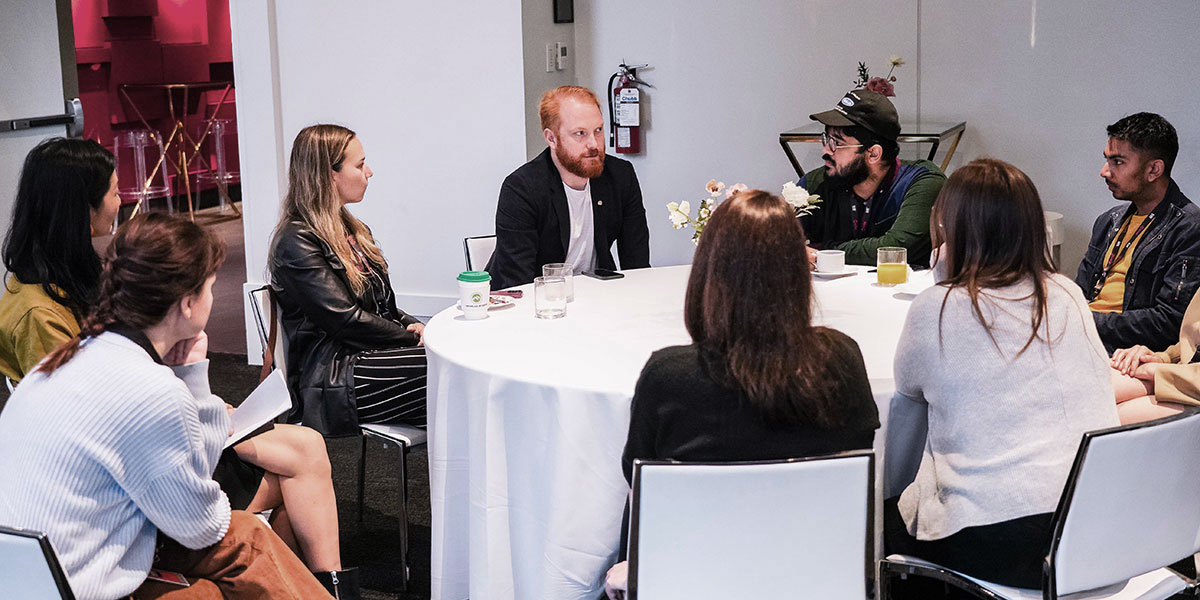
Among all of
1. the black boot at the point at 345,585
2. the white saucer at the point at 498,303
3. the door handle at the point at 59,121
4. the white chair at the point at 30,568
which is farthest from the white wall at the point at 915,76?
the white chair at the point at 30,568

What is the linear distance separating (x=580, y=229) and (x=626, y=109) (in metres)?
2.03

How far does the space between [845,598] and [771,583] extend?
0.48 feet

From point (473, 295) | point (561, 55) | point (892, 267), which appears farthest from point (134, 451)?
point (561, 55)

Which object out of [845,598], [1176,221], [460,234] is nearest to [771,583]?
[845,598]

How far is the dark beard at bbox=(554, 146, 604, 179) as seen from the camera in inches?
154

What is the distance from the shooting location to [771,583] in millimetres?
1918

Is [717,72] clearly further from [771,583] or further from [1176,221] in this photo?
[771,583]

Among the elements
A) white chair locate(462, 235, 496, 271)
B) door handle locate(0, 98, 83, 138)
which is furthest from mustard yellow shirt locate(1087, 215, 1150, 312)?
door handle locate(0, 98, 83, 138)

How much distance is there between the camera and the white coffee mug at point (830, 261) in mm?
3506

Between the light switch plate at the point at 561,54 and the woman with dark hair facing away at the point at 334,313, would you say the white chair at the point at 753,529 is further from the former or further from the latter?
the light switch plate at the point at 561,54

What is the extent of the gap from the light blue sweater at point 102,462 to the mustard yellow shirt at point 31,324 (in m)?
0.80

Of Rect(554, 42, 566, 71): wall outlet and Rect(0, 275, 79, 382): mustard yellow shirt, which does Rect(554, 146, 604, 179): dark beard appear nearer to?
Rect(0, 275, 79, 382): mustard yellow shirt

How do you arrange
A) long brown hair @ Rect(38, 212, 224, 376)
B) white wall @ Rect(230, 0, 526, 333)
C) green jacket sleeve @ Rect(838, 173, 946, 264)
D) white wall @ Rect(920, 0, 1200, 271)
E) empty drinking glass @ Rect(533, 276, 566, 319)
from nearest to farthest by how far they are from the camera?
long brown hair @ Rect(38, 212, 224, 376) < empty drinking glass @ Rect(533, 276, 566, 319) < green jacket sleeve @ Rect(838, 173, 946, 264) < white wall @ Rect(920, 0, 1200, 271) < white wall @ Rect(230, 0, 526, 333)

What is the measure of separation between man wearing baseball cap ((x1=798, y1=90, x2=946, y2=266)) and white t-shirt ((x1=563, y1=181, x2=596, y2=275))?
82 cm
